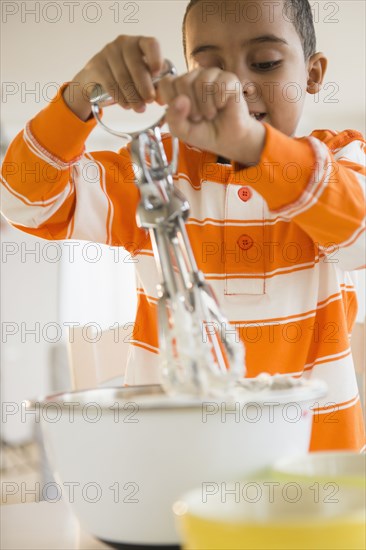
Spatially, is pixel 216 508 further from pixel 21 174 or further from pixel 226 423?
pixel 21 174

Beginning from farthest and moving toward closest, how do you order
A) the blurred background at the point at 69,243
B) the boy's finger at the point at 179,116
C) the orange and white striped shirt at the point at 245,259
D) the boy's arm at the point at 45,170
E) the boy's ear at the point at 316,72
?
the blurred background at the point at 69,243
the boy's ear at the point at 316,72
the orange and white striped shirt at the point at 245,259
the boy's arm at the point at 45,170
the boy's finger at the point at 179,116

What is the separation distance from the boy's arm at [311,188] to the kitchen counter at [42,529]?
227 mm

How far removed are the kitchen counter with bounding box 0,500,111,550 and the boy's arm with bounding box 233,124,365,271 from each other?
227mm

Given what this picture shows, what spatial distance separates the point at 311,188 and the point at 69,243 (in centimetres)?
344

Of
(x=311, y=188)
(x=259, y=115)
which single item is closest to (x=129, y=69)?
(x=311, y=188)

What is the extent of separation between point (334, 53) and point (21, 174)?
8.19 ft

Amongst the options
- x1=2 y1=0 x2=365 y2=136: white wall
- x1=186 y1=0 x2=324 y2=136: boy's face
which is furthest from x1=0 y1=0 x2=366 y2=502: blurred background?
x1=186 y1=0 x2=324 y2=136: boy's face

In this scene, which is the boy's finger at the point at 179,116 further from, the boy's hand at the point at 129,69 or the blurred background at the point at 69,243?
the blurred background at the point at 69,243

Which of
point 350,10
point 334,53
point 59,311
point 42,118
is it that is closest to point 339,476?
point 42,118

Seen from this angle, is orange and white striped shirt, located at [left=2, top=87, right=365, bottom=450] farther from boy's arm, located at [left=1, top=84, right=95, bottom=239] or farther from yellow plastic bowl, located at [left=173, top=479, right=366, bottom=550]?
yellow plastic bowl, located at [left=173, top=479, right=366, bottom=550]

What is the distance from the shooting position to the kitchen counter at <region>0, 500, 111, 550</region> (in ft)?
1.34

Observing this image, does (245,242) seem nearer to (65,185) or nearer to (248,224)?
(248,224)

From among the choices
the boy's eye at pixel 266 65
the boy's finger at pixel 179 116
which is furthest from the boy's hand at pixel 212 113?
the boy's eye at pixel 266 65

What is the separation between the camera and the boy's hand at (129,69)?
42cm
